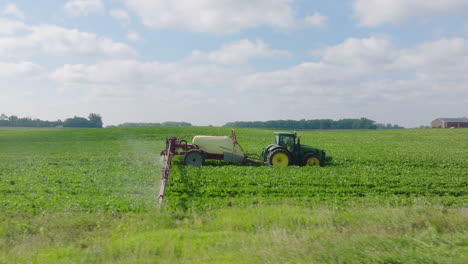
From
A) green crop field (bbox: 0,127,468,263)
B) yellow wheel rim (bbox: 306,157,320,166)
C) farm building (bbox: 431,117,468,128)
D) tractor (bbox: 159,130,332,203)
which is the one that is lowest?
green crop field (bbox: 0,127,468,263)

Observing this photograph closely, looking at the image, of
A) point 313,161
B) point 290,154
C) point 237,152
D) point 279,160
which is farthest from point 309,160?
point 237,152

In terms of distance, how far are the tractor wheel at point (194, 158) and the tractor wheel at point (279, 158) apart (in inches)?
142

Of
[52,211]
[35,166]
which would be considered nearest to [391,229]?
[52,211]

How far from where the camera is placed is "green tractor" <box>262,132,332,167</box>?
18.2 meters

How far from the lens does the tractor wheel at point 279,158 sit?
1812 centimetres

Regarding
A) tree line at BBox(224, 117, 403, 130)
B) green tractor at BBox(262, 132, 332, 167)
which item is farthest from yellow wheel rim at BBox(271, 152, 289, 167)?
tree line at BBox(224, 117, 403, 130)

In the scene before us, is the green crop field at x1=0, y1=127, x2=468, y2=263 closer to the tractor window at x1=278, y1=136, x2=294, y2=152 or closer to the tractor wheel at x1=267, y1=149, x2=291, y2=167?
the tractor wheel at x1=267, y1=149, x2=291, y2=167

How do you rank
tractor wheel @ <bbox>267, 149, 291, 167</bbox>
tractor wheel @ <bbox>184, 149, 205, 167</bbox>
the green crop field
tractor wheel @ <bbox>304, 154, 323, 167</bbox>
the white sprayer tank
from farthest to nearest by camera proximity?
tractor wheel @ <bbox>304, 154, 323, 167</bbox>, the white sprayer tank, tractor wheel @ <bbox>267, 149, 291, 167</bbox>, tractor wheel @ <bbox>184, 149, 205, 167</bbox>, the green crop field

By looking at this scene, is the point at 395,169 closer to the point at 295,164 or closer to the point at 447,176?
the point at 447,176

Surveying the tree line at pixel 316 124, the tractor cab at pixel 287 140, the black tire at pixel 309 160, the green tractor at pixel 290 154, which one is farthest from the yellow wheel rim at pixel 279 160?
the tree line at pixel 316 124

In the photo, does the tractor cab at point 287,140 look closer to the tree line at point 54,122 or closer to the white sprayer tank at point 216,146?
the white sprayer tank at point 216,146

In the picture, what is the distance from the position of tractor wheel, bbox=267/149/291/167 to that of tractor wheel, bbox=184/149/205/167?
360 cm

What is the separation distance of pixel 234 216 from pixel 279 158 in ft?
30.6

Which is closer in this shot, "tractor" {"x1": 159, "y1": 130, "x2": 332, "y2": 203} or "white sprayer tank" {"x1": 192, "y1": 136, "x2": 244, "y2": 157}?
"tractor" {"x1": 159, "y1": 130, "x2": 332, "y2": 203}
